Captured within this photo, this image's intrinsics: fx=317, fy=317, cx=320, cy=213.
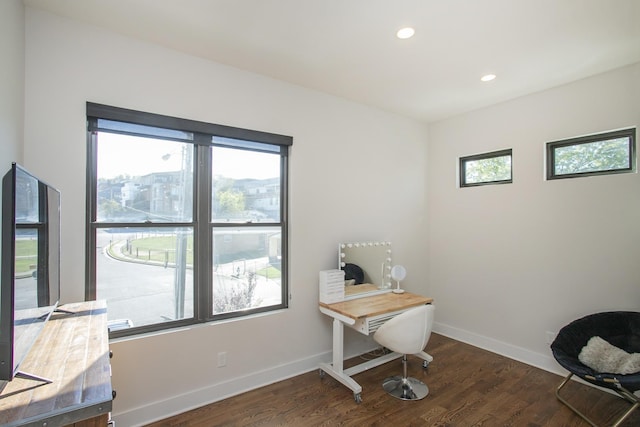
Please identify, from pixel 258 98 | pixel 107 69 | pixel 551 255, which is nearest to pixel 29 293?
pixel 107 69

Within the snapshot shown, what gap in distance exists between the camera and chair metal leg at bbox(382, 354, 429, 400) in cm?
267

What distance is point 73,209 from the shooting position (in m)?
2.06

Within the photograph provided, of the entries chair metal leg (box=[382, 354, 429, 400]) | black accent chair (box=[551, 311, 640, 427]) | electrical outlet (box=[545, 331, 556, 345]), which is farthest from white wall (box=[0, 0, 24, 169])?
electrical outlet (box=[545, 331, 556, 345])

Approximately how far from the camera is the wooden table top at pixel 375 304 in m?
2.75

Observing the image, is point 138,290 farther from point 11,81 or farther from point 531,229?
point 531,229

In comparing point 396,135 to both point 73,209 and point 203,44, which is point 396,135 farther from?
point 73,209

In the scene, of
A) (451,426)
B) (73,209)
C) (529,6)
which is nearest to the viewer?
(529,6)

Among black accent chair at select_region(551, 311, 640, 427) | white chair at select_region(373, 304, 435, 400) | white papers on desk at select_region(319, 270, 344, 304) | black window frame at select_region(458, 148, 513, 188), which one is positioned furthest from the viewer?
black window frame at select_region(458, 148, 513, 188)

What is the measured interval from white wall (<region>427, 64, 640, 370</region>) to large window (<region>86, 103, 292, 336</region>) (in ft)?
7.42

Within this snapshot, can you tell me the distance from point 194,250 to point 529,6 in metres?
2.85

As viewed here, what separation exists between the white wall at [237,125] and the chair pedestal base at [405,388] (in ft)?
2.11

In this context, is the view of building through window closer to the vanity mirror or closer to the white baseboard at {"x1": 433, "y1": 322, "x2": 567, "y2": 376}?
the vanity mirror

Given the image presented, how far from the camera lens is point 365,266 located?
3.48 m

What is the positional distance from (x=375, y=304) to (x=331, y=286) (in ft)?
1.47
